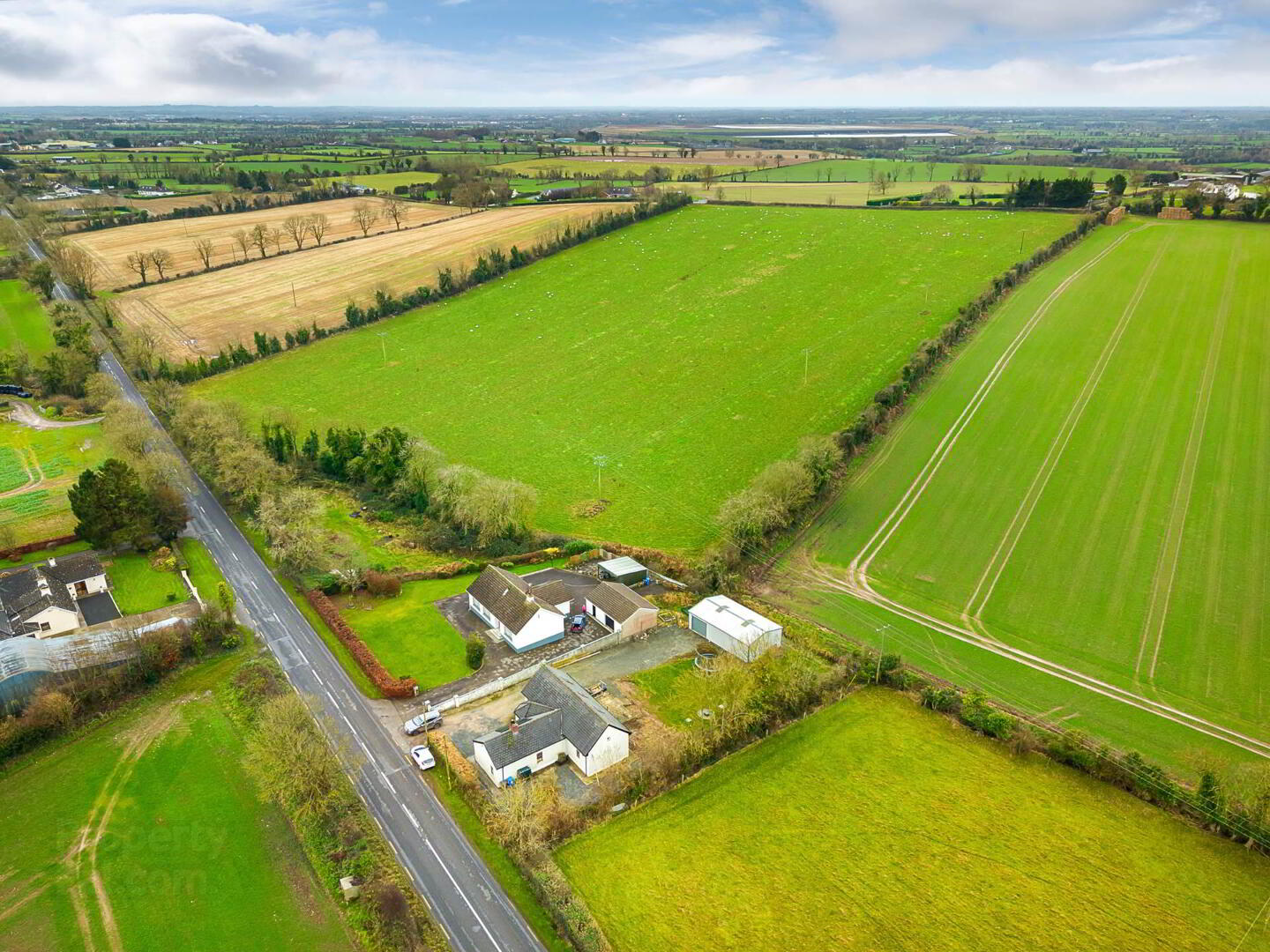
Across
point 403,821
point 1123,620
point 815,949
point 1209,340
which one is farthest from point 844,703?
point 1209,340

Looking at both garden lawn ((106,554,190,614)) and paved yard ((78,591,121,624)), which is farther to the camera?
garden lawn ((106,554,190,614))

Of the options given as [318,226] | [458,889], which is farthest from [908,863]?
[318,226]

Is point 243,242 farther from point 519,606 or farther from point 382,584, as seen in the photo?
point 519,606

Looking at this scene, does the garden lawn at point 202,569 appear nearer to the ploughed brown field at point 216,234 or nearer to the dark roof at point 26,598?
the dark roof at point 26,598

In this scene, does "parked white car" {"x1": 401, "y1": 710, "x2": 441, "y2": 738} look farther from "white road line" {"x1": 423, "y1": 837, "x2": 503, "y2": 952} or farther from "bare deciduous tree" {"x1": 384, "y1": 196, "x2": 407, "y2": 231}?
"bare deciduous tree" {"x1": 384, "y1": 196, "x2": 407, "y2": 231}

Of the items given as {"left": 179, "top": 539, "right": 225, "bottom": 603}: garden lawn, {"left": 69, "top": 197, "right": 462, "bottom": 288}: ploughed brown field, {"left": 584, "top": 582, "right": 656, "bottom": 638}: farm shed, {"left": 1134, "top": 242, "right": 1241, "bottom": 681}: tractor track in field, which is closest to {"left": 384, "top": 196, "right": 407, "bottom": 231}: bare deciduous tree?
{"left": 69, "top": 197, "right": 462, "bottom": 288}: ploughed brown field

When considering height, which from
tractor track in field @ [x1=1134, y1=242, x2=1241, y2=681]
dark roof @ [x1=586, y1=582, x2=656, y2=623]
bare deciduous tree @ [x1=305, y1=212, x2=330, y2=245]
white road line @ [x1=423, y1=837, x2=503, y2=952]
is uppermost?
bare deciduous tree @ [x1=305, y1=212, x2=330, y2=245]

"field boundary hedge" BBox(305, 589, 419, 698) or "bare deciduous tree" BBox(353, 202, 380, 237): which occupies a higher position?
"bare deciduous tree" BBox(353, 202, 380, 237)
